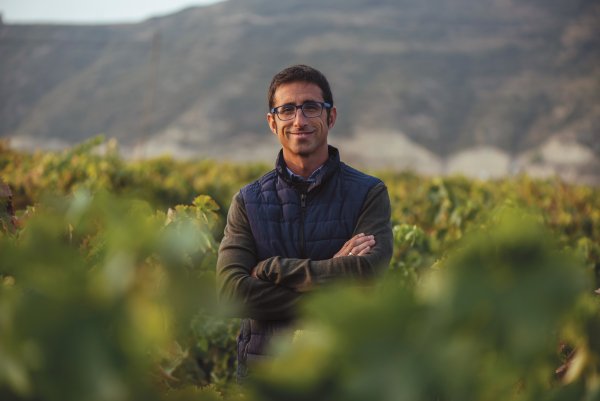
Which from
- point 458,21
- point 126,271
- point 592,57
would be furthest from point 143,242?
point 458,21

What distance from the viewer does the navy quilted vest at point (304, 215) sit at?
8.49 feet

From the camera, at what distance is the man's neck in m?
2.69

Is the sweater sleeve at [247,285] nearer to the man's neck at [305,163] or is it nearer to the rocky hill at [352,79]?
the man's neck at [305,163]

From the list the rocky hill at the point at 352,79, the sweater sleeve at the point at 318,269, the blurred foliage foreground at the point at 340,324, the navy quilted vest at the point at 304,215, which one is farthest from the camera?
the rocky hill at the point at 352,79

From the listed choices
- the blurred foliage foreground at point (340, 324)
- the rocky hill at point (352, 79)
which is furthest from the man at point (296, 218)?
the rocky hill at point (352, 79)

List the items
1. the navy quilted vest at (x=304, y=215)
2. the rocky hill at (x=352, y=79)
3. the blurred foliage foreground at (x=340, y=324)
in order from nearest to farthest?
the blurred foliage foreground at (x=340, y=324) < the navy quilted vest at (x=304, y=215) < the rocky hill at (x=352, y=79)

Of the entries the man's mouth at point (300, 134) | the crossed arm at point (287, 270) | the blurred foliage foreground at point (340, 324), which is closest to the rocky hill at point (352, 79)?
the man's mouth at point (300, 134)

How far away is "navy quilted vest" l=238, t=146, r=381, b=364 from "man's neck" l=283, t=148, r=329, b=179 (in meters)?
0.06

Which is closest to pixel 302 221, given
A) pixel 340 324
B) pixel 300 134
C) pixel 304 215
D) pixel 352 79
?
pixel 304 215

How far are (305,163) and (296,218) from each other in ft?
0.76

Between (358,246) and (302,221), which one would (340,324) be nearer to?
(358,246)

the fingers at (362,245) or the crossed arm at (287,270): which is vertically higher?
the fingers at (362,245)

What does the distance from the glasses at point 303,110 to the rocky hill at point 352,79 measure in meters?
93.5

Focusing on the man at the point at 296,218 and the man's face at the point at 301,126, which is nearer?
the man at the point at 296,218
